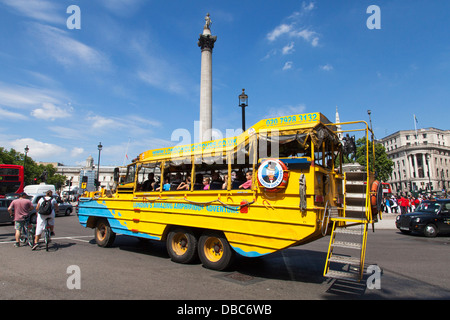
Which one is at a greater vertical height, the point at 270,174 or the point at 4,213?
the point at 270,174

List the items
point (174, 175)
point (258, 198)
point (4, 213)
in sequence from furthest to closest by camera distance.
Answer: point (4, 213), point (174, 175), point (258, 198)

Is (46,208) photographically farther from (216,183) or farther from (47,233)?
(216,183)

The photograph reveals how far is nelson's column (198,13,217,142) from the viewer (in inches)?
1288

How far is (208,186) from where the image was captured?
712 centimetres

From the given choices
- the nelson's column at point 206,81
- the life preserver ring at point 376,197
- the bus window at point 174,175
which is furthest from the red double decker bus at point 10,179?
the life preserver ring at point 376,197

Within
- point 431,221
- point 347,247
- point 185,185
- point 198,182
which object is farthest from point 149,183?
point 431,221

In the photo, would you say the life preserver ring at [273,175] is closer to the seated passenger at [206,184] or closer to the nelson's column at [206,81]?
the seated passenger at [206,184]

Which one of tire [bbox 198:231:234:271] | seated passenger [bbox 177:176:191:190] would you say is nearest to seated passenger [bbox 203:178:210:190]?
seated passenger [bbox 177:176:191:190]

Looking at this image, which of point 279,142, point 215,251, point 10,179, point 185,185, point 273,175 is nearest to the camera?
point 273,175

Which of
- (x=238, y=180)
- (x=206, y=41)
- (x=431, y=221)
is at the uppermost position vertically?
(x=206, y=41)

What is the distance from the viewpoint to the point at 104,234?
9469 mm

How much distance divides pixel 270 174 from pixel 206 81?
1153 inches

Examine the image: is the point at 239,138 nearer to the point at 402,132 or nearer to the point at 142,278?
the point at 142,278
